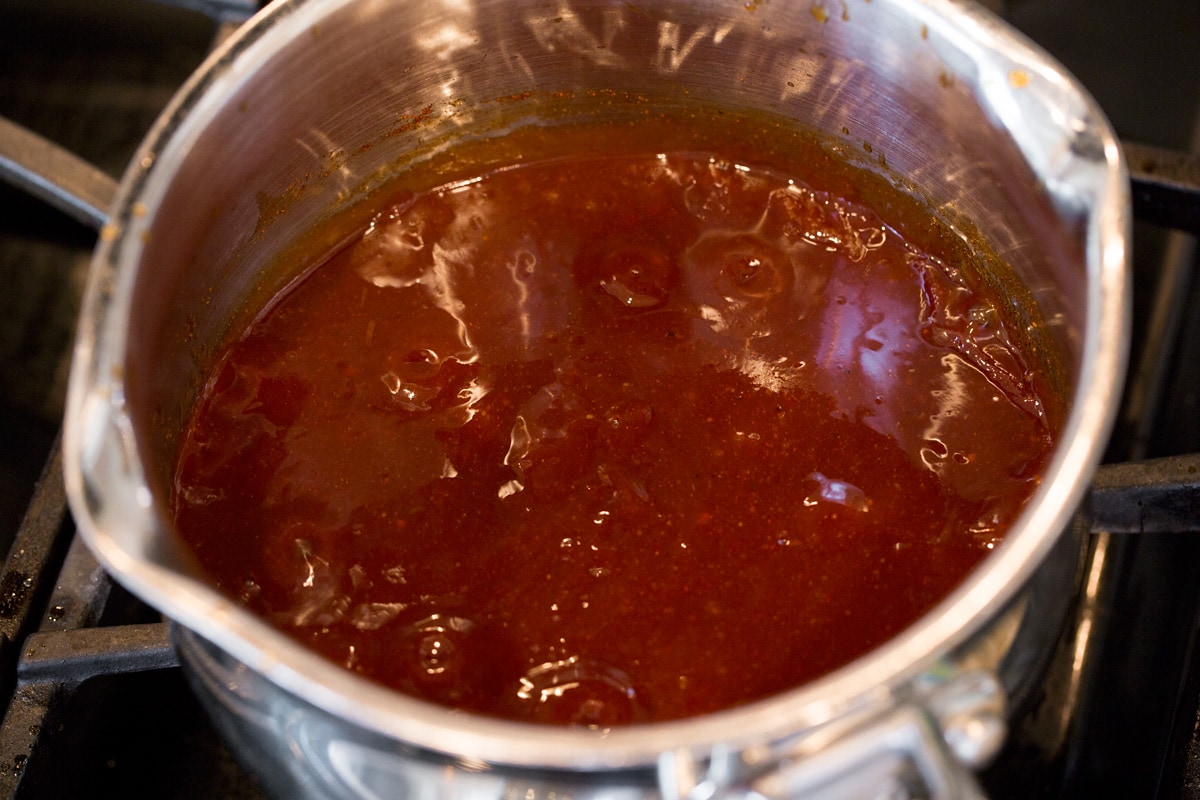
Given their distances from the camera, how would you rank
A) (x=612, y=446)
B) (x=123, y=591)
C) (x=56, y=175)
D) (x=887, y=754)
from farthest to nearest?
(x=56, y=175)
(x=123, y=591)
(x=612, y=446)
(x=887, y=754)

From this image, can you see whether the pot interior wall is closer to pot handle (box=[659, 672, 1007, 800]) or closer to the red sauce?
the red sauce

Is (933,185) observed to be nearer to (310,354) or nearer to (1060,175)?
(1060,175)

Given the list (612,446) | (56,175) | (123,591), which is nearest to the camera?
(612,446)

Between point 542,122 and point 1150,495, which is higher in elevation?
point 542,122

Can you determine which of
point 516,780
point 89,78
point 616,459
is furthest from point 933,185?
point 89,78

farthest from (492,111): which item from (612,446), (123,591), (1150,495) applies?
(1150,495)

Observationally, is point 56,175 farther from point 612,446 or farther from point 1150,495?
point 1150,495
